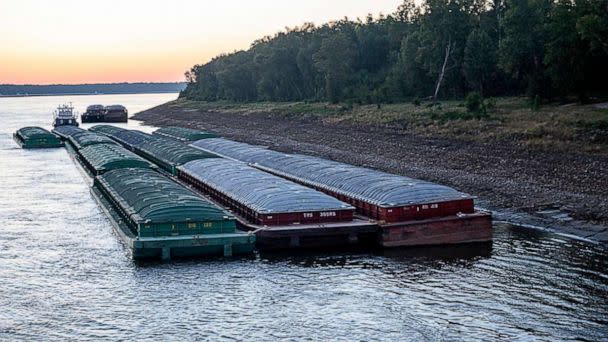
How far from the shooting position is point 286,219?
140 ft

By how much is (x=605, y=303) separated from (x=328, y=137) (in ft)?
232

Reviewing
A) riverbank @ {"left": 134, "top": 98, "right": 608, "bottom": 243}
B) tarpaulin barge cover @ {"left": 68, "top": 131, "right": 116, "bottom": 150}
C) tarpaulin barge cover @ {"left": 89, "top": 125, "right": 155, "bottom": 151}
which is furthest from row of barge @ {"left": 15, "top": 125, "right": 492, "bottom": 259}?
tarpaulin barge cover @ {"left": 89, "top": 125, "right": 155, "bottom": 151}

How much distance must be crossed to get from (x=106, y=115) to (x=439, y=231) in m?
158

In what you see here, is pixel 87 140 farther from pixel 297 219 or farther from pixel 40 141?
pixel 297 219

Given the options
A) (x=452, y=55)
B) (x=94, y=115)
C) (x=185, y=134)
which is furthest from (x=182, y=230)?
(x=94, y=115)

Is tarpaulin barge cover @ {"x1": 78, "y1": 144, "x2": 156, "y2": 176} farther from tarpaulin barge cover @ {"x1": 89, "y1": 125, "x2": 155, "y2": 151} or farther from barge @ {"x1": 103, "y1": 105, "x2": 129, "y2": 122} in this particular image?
barge @ {"x1": 103, "y1": 105, "x2": 129, "y2": 122}

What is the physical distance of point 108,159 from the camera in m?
72.0

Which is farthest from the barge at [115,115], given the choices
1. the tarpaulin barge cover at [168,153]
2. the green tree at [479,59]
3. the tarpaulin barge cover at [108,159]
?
the green tree at [479,59]

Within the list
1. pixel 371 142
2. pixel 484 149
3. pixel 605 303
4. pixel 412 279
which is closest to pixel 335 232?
pixel 412 279

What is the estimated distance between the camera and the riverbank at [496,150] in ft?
169

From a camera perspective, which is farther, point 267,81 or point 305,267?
point 267,81

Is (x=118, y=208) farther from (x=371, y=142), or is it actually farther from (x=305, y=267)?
(x=371, y=142)

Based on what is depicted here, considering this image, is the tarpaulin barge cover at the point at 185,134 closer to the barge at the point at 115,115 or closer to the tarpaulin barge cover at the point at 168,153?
the tarpaulin barge cover at the point at 168,153

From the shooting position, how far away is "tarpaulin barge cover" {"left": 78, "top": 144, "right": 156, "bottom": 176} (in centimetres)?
6812
